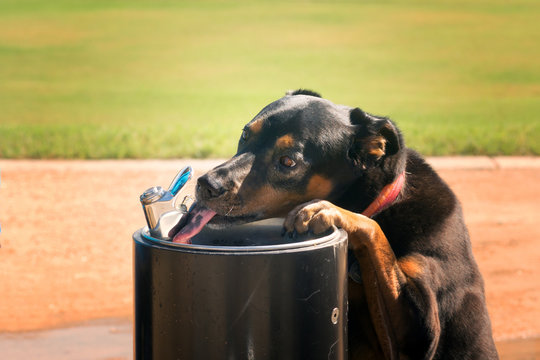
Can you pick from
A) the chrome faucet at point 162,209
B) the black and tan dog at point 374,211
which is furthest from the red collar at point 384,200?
the chrome faucet at point 162,209

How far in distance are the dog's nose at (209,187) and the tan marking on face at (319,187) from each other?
0.36 metres

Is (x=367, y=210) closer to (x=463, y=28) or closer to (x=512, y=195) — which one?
(x=512, y=195)

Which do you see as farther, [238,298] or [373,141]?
[373,141]

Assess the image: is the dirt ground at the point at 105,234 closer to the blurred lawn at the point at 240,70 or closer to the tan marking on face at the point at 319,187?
the blurred lawn at the point at 240,70

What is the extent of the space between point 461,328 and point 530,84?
12.0m

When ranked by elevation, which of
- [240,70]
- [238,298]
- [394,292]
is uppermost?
[238,298]

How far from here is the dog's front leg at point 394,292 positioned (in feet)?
8.30

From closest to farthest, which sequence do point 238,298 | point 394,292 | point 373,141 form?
point 238,298
point 394,292
point 373,141

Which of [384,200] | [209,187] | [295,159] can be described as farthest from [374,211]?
[209,187]

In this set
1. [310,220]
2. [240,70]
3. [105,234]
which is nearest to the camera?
[310,220]

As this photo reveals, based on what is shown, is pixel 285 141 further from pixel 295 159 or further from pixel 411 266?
pixel 411 266

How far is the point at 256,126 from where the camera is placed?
282 cm

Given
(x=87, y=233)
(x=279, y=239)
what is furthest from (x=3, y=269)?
(x=279, y=239)

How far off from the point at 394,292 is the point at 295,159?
0.55 metres
